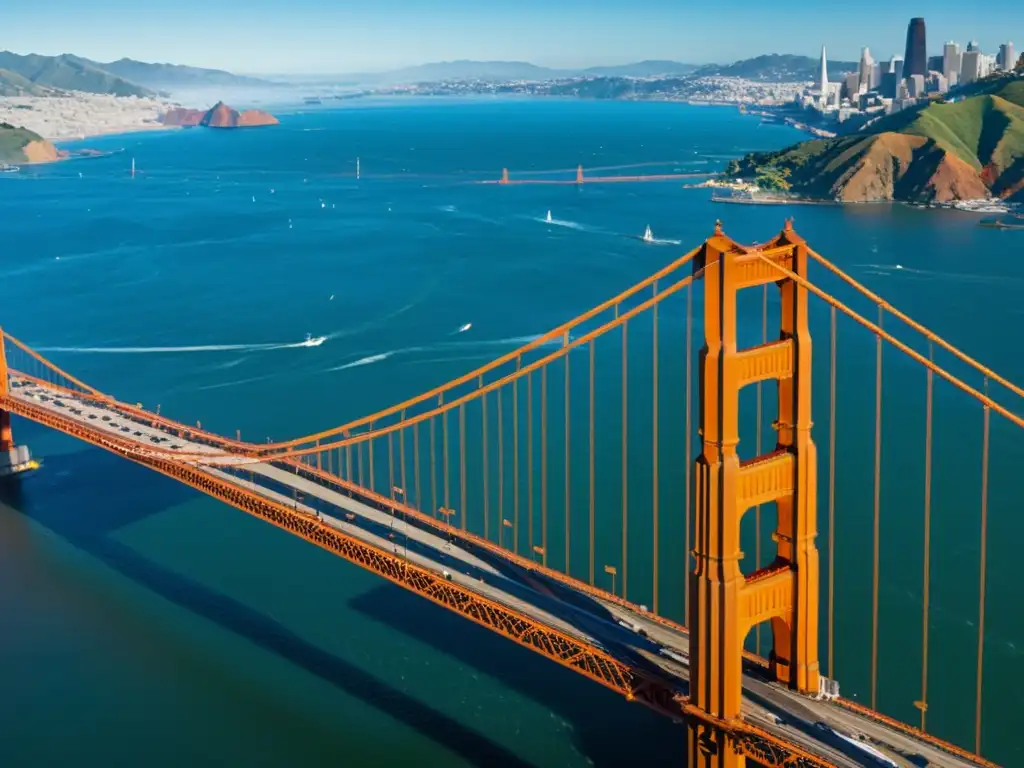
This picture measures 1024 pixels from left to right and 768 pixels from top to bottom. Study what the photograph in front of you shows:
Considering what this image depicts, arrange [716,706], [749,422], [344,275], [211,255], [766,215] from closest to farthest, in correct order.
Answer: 1. [716,706]
2. [749,422]
3. [344,275]
4. [211,255]
5. [766,215]

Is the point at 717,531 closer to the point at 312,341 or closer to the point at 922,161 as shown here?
the point at 312,341

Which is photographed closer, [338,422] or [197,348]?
[338,422]

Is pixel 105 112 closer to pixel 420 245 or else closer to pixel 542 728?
pixel 420 245

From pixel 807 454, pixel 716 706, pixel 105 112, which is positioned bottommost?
pixel 716 706

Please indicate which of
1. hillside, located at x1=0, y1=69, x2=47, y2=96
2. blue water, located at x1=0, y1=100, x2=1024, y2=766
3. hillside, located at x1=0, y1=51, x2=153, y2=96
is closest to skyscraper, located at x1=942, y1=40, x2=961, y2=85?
blue water, located at x1=0, y1=100, x2=1024, y2=766

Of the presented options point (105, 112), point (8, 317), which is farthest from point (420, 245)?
point (105, 112)

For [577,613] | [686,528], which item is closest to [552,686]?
[577,613]
